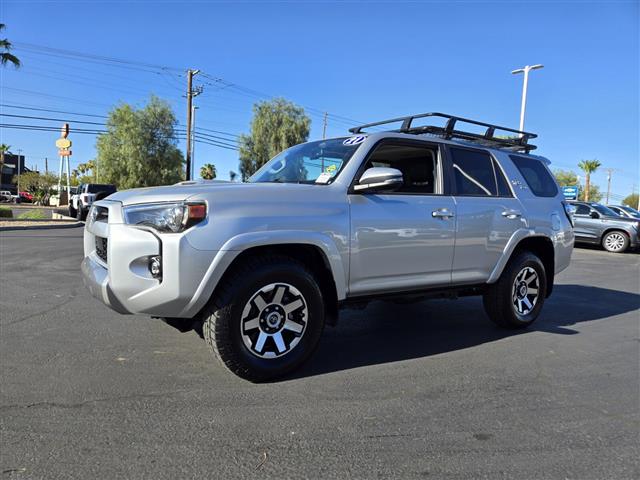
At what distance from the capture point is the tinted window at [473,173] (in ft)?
15.0

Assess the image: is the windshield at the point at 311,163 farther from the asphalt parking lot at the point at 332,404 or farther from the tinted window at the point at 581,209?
the tinted window at the point at 581,209

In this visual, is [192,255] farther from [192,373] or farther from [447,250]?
[447,250]

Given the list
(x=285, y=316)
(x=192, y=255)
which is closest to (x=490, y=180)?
(x=285, y=316)

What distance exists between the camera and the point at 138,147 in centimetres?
4169

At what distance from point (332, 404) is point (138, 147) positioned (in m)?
42.9

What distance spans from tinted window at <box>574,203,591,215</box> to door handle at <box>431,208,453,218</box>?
15.2 metres

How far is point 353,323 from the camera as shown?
518cm

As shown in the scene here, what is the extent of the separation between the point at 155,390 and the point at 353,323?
8.10 feet

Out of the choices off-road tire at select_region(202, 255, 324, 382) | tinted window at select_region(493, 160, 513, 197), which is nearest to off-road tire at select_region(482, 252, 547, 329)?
tinted window at select_region(493, 160, 513, 197)

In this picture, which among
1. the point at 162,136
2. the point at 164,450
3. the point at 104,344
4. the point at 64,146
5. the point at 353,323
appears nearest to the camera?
the point at 164,450

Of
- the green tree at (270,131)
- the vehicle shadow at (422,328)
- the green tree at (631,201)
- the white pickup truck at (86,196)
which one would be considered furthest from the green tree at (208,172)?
the green tree at (631,201)

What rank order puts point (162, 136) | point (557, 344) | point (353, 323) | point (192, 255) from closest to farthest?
point (192, 255), point (557, 344), point (353, 323), point (162, 136)

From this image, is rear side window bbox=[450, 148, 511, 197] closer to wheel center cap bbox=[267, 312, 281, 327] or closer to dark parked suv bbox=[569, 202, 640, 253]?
wheel center cap bbox=[267, 312, 281, 327]

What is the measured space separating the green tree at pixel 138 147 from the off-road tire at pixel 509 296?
40.4 meters
